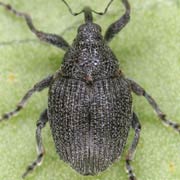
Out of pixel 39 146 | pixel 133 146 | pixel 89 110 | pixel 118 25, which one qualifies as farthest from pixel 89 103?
pixel 118 25

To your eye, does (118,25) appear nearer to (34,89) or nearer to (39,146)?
(34,89)

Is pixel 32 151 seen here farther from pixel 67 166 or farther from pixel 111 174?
pixel 111 174

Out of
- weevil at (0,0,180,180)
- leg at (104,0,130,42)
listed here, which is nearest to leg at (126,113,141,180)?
weevil at (0,0,180,180)

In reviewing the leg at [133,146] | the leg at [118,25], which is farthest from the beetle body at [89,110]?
the leg at [118,25]

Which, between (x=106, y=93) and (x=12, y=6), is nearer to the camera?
(x=106, y=93)

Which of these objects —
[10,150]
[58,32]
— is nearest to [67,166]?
[10,150]

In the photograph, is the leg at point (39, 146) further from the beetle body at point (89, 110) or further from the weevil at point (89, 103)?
the beetle body at point (89, 110)

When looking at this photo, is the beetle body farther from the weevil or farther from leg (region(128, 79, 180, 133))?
leg (region(128, 79, 180, 133))
